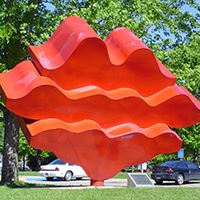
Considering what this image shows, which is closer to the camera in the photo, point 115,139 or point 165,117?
point 115,139

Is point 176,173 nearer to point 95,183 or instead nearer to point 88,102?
A: point 95,183

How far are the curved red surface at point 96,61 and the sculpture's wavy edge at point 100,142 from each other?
99 cm

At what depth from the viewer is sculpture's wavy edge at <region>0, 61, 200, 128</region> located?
386 inches

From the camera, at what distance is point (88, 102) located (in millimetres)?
10477

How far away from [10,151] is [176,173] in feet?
34.8

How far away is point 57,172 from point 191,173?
7.70 m

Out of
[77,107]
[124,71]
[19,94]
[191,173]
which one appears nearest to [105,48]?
[124,71]

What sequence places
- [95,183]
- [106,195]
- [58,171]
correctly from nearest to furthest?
1. [106,195]
2. [95,183]
3. [58,171]

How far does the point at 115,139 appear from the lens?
10539 millimetres

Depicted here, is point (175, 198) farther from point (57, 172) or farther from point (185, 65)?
point (57, 172)

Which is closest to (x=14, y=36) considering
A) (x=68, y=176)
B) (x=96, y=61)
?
(x=96, y=61)

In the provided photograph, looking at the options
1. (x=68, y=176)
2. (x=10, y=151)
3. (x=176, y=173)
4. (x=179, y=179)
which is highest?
(x=10, y=151)

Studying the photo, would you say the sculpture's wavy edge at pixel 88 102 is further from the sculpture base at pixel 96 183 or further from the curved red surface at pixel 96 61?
the sculpture base at pixel 96 183

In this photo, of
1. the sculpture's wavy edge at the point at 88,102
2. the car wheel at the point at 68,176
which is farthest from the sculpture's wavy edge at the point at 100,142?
the car wheel at the point at 68,176
